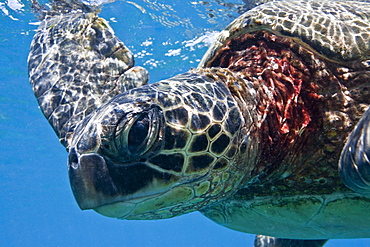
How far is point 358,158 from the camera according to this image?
4.78 ft

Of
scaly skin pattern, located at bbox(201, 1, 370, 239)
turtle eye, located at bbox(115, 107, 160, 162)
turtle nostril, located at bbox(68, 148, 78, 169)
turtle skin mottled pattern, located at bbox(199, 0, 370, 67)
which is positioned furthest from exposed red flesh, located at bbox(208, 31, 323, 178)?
turtle nostril, located at bbox(68, 148, 78, 169)

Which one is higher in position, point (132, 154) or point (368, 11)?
point (368, 11)

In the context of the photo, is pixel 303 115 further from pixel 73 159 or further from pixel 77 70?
pixel 77 70

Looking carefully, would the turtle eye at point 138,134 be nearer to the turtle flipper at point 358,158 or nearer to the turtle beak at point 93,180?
the turtle beak at point 93,180

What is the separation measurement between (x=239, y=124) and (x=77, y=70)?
2.22 m

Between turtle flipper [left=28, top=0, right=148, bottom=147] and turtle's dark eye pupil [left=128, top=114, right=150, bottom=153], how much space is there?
1529 millimetres

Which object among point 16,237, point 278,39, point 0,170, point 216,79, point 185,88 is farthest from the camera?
point 16,237

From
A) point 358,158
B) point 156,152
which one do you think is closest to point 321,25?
point 358,158

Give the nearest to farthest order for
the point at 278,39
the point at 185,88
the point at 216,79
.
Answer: the point at 185,88 < the point at 216,79 < the point at 278,39

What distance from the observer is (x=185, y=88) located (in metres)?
2.09

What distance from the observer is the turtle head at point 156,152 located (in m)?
1.74

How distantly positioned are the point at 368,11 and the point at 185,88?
6.77 feet

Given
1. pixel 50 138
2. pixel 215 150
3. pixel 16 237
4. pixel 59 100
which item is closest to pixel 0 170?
pixel 50 138

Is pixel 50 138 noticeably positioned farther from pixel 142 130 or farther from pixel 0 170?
pixel 142 130
